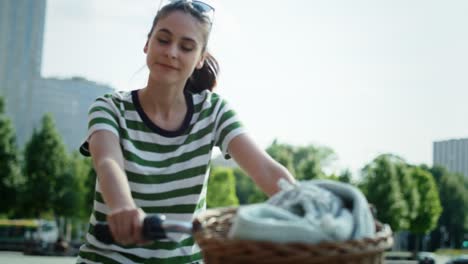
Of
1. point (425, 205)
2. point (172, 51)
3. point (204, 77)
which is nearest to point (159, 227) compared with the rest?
point (172, 51)

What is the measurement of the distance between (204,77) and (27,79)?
267 ft

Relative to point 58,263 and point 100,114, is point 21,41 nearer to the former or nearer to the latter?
point 58,263

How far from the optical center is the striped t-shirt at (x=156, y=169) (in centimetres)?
193

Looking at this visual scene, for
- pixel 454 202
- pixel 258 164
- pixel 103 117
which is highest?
pixel 103 117

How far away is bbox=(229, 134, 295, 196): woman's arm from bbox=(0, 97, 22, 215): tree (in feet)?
94.5

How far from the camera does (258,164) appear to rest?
196 cm

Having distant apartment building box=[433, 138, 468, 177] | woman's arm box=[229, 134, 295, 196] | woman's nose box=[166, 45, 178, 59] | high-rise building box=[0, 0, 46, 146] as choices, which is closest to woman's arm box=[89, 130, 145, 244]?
woman's nose box=[166, 45, 178, 59]

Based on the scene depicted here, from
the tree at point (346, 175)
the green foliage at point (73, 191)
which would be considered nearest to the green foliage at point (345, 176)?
the tree at point (346, 175)

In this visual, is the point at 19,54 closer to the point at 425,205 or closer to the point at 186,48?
the point at 425,205

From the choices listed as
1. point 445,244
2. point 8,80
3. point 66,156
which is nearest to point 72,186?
point 66,156

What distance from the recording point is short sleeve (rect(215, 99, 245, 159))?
6.77 ft

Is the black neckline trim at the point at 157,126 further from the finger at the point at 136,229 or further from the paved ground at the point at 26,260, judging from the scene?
the paved ground at the point at 26,260

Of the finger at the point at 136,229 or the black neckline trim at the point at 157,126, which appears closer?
the finger at the point at 136,229

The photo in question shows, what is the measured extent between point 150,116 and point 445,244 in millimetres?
54543
